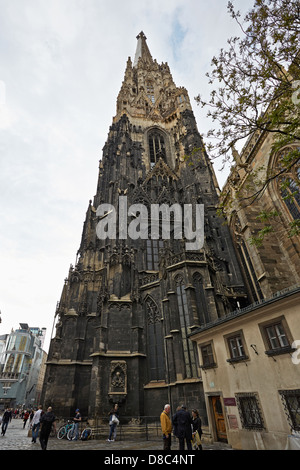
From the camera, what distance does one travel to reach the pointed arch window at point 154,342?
15633 mm

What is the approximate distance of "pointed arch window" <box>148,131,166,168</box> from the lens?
3261 cm

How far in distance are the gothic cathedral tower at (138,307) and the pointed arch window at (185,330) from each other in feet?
0.18

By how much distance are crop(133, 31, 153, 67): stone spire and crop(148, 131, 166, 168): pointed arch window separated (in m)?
30.8

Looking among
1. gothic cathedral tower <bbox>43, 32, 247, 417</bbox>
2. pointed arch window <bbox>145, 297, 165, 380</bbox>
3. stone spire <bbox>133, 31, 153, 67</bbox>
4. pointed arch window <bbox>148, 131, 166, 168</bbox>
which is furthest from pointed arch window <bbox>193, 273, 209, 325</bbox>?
stone spire <bbox>133, 31, 153, 67</bbox>

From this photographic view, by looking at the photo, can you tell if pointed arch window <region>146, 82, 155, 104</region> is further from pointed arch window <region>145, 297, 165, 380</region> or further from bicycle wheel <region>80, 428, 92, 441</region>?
bicycle wheel <region>80, 428, 92, 441</region>

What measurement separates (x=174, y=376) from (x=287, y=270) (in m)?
9.15

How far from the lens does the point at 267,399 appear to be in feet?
24.9

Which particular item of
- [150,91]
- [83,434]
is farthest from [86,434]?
[150,91]

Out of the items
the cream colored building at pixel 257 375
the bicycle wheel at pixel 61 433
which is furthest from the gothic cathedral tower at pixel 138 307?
the cream colored building at pixel 257 375

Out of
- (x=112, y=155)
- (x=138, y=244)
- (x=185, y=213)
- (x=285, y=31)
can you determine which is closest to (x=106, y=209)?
(x=138, y=244)

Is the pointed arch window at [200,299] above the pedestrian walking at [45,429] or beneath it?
above

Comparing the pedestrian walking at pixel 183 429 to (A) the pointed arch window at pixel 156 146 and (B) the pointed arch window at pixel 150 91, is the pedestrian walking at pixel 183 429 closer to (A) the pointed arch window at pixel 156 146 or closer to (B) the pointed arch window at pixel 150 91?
(A) the pointed arch window at pixel 156 146

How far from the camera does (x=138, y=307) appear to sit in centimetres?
1764
